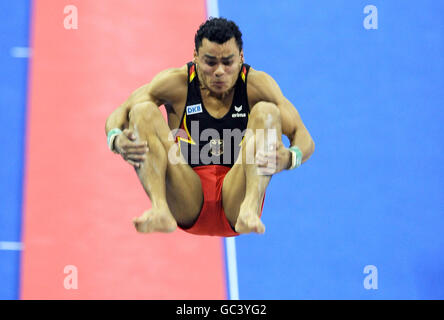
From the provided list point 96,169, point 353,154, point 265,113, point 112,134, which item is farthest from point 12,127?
point 265,113

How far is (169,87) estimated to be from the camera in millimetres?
3260

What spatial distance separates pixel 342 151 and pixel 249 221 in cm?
219

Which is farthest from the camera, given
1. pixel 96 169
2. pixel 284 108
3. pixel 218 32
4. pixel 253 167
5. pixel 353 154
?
pixel 353 154

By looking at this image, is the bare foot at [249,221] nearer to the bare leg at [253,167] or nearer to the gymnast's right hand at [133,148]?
the bare leg at [253,167]

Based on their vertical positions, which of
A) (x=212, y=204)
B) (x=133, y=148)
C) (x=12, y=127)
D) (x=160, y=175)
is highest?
(x=12, y=127)

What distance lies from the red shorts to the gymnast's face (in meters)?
0.38

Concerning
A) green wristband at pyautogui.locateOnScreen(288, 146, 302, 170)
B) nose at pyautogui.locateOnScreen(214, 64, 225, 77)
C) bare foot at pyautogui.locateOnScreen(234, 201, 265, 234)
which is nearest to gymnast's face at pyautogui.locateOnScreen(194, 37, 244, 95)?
nose at pyautogui.locateOnScreen(214, 64, 225, 77)

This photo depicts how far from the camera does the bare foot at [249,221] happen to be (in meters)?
2.71

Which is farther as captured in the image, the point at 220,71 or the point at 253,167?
the point at 220,71

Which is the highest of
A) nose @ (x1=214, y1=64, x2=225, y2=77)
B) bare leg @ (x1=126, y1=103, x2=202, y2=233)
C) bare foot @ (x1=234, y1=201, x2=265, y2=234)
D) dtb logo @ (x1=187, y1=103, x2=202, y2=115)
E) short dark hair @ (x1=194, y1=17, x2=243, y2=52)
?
short dark hair @ (x1=194, y1=17, x2=243, y2=52)

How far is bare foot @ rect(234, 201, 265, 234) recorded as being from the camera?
8.91ft

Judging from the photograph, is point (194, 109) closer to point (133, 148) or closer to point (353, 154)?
point (133, 148)

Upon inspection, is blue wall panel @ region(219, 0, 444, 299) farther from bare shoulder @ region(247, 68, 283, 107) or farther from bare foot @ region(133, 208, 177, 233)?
bare foot @ region(133, 208, 177, 233)

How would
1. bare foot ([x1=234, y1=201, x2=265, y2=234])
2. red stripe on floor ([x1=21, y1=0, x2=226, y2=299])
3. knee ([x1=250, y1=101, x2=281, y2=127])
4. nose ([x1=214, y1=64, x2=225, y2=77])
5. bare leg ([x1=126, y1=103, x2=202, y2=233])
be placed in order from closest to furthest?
bare foot ([x1=234, y1=201, x2=265, y2=234]) → bare leg ([x1=126, y1=103, x2=202, y2=233]) → knee ([x1=250, y1=101, x2=281, y2=127]) → nose ([x1=214, y1=64, x2=225, y2=77]) → red stripe on floor ([x1=21, y1=0, x2=226, y2=299])
